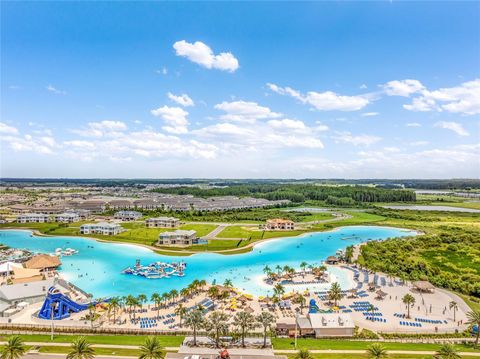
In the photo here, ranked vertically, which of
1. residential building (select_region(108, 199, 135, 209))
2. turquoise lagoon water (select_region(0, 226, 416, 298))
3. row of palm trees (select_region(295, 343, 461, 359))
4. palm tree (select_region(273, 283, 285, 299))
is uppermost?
residential building (select_region(108, 199, 135, 209))

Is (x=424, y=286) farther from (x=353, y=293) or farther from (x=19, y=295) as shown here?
(x=19, y=295)

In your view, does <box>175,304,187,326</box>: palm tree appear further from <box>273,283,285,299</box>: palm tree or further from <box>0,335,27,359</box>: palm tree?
<box>0,335,27,359</box>: palm tree

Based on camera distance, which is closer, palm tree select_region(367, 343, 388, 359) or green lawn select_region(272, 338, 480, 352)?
palm tree select_region(367, 343, 388, 359)

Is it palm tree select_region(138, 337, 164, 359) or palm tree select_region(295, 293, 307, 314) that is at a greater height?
palm tree select_region(138, 337, 164, 359)

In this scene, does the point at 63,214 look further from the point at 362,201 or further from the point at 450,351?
the point at 362,201

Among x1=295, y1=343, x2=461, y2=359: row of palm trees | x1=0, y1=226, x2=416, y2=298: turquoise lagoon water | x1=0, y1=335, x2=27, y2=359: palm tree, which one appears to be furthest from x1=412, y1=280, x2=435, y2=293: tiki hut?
x1=0, y1=335, x2=27, y2=359: palm tree

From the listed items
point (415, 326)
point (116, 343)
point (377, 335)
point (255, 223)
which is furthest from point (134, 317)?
point (255, 223)
